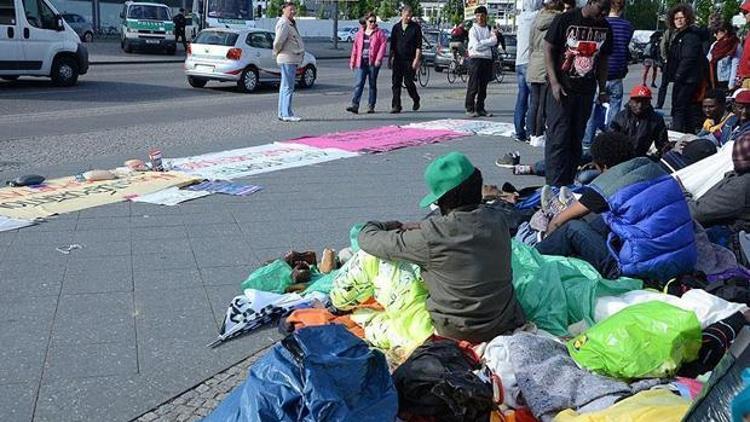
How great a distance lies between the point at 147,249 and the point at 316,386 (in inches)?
133

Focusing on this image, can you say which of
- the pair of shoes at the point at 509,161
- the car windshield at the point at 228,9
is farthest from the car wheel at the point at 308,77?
the car windshield at the point at 228,9

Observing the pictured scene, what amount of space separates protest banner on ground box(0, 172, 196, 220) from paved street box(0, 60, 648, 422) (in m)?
0.28

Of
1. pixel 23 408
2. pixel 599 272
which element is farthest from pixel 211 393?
pixel 599 272


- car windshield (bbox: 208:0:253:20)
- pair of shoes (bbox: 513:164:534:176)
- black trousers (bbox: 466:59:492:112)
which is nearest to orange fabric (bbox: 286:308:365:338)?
pair of shoes (bbox: 513:164:534:176)

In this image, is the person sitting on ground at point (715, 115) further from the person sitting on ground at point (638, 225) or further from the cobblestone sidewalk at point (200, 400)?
the cobblestone sidewalk at point (200, 400)

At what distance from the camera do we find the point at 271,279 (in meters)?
5.10

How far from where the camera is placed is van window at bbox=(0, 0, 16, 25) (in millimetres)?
15828

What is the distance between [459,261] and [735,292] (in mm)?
1778

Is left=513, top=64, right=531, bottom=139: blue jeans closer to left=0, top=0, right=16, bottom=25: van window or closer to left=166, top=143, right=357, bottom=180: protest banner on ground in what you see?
left=166, top=143, right=357, bottom=180: protest banner on ground

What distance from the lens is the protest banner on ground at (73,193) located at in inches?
268

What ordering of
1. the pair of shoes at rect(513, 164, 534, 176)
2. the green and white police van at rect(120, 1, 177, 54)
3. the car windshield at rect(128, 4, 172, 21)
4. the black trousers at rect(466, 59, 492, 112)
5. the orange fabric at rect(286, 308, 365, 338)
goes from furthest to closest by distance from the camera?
the car windshield at rect(128, 4, 172, 21)
the green and white police van at rect(120, 1, 177, 54)
the black trousers at rect(466, 59, 492, 112)
the pair of shoes at rect(513, 164, 534, 176)
the orange fabric at rect(286, 308, 365, 338)

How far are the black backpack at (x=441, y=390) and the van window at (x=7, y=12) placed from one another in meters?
15.2

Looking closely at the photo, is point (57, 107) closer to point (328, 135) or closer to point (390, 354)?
point (328, 135)

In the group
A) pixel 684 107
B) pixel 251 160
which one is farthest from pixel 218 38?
pixel 684 107
